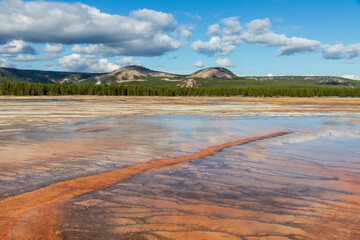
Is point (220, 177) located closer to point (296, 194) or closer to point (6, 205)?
point (296, 194)

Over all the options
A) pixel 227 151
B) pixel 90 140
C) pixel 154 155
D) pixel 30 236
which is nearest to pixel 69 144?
pixel 90 140

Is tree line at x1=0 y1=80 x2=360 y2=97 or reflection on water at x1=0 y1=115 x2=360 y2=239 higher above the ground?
tree line at x1=0 y1=80 x2=360 y2=97

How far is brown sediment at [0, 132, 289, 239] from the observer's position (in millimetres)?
5434

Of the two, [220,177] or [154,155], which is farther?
[154,155]

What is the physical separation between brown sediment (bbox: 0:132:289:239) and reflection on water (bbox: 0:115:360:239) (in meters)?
0.30


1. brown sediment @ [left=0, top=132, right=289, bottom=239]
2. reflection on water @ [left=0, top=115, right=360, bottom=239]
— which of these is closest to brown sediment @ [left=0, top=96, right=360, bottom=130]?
reflection on water @ [left=0, top=115, right=360, bottom=239]

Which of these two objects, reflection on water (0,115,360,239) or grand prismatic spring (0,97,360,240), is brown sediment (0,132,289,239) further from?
reflection on water (0,115,360,239)

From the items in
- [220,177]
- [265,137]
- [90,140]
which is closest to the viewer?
[220,177]

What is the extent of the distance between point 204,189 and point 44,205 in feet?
11.5

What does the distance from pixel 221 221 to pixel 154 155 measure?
635 centimetres

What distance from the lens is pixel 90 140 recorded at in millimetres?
15438

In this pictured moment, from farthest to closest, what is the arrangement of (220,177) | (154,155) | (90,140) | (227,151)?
(90,140) → (227,151) → (154,155) → (220,177)

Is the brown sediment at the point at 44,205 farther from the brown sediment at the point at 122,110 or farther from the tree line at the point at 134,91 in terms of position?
the tree line at the point at 134,91

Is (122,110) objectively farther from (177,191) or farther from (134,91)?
(134,91)
